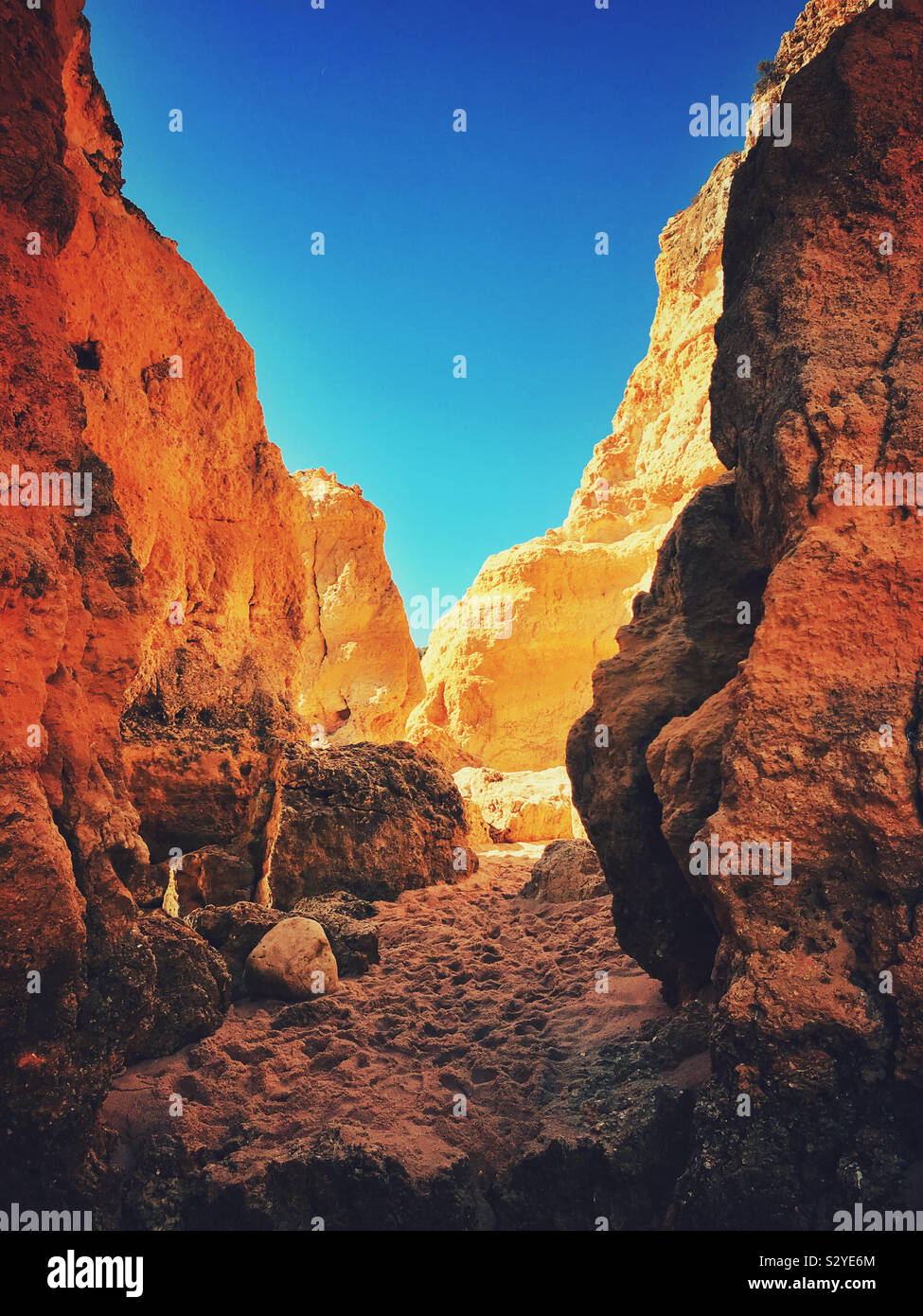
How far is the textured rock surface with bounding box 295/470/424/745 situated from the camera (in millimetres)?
16766

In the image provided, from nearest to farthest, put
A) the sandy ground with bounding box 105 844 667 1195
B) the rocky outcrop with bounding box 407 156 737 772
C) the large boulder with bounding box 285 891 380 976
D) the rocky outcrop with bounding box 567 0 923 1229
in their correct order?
1. the rocky outcrop with bounding box 567 0 923 1229
2. the sandy ground with bounding box 105 844 667 1195
3. the large boulder with bounding box 285 891 380 976
4. the rocky outcrop with bounding box 407 156 737 772

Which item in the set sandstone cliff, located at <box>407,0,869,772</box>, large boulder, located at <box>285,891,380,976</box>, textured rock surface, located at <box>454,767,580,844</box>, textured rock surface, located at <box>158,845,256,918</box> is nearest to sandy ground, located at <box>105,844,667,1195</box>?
large boulder, located at <box>285,891,380,976</box>

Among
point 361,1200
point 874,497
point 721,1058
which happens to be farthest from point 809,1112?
point 874,497

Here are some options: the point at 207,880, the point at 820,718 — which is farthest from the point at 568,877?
the point at 820,718

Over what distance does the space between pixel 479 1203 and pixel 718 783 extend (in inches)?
76.1

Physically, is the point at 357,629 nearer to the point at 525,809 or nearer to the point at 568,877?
the point at 525,809

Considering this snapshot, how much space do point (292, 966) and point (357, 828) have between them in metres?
2.01

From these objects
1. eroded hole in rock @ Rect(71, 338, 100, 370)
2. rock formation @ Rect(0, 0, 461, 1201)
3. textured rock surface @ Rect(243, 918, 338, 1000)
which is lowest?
textured rock surface @ Rect(243, 918, 338, 1000)

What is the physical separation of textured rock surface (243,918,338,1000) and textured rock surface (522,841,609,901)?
2.43 m

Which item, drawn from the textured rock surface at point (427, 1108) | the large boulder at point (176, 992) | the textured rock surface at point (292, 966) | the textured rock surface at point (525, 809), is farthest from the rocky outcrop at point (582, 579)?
the large boulder at point (176, 992)

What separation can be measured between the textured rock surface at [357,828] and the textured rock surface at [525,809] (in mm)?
3735

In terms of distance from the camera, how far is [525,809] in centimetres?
1157

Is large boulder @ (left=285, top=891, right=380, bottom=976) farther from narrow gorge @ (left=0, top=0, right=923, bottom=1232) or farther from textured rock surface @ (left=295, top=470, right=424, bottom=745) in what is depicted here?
textured rock surface @ (left=295, top=470, right=424, bottom=745)

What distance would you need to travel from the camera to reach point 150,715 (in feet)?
18.9
